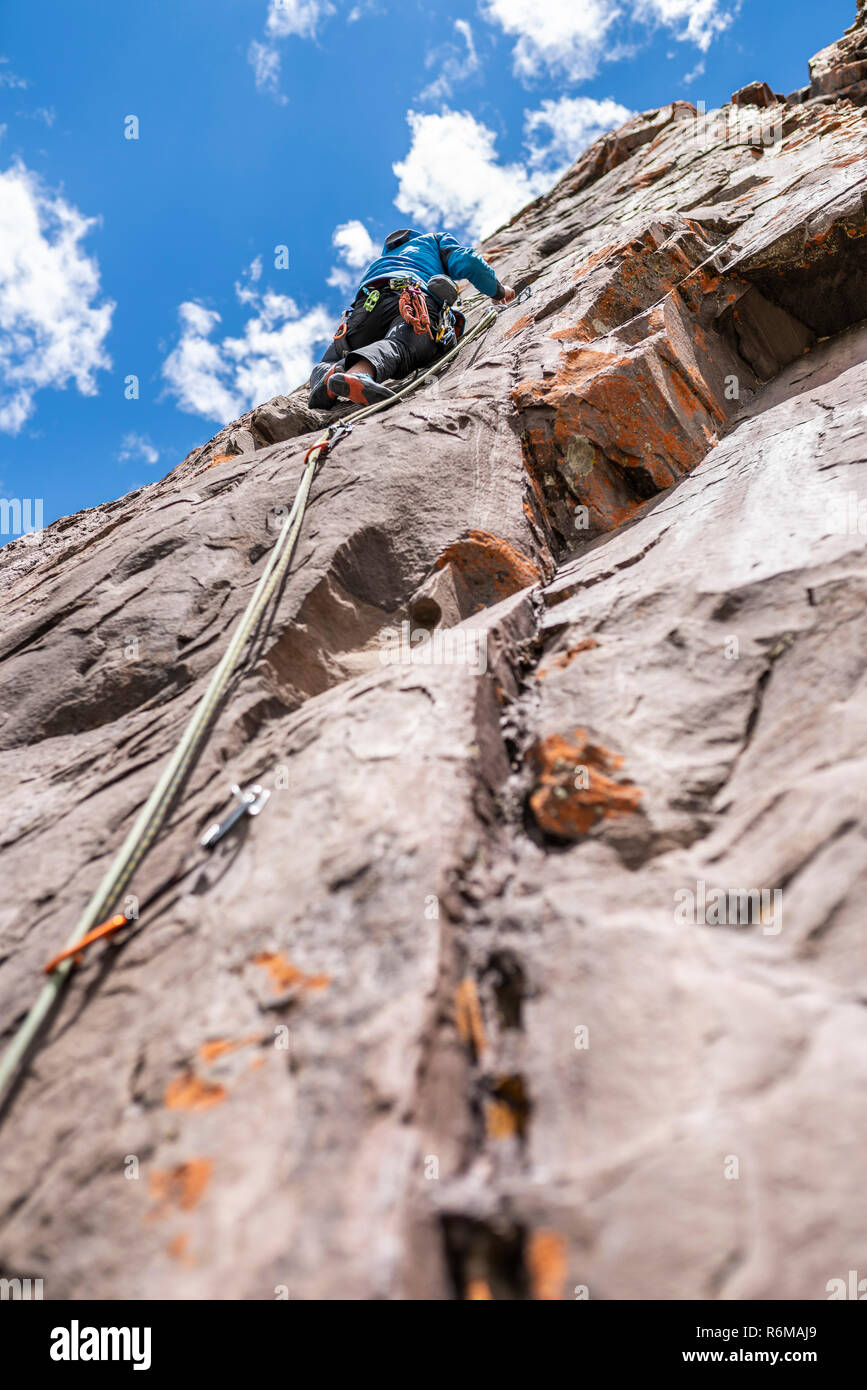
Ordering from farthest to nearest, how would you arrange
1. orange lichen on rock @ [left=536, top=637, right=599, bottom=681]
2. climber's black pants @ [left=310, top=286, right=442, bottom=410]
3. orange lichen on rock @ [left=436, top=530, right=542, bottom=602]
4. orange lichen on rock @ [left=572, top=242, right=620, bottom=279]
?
climber's black pants @ [left=310, top=286, right=442, bottom=410] → orange lichen on rock @ [left=572, top=242, right=620, bottom=279] → orange lichen on rock @ [left=436, top=530, right=542, bottom=602] → orange lichen on rock @ [left=536, top=637, right=599, bottom=681]

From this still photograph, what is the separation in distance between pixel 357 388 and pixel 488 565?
104 inches

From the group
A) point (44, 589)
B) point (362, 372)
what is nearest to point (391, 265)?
point (362, 372)

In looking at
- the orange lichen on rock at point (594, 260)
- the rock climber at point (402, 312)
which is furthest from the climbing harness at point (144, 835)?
the orange lichen on rock at point (594, 260)

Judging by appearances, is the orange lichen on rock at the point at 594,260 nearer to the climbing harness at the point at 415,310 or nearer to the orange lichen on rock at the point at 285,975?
the climbing harness at the point at 415,310

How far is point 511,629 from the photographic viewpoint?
284 cm

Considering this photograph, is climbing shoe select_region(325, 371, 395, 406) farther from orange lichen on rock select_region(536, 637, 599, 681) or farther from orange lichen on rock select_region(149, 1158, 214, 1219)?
orange lichen on rock select_region(149, 1158, 214, 1219)

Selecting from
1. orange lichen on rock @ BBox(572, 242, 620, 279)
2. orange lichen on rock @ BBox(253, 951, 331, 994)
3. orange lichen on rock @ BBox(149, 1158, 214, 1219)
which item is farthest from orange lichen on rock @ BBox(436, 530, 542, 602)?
orange lichen on rock @ BBox(572, 242, 620, 279)

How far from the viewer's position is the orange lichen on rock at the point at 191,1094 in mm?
1444

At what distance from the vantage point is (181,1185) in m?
1.32

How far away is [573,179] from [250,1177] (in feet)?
44.8

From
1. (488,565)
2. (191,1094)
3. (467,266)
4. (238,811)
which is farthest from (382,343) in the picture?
(191,1094)

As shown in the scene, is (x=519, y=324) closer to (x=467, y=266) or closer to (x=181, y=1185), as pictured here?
(x=467, y=266)

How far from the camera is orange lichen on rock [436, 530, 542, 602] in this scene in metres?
3.45
